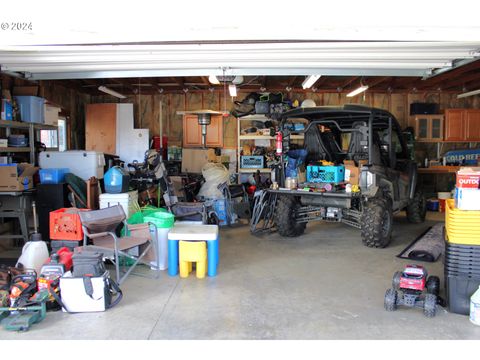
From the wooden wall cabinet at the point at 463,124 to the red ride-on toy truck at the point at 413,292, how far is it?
7127mm

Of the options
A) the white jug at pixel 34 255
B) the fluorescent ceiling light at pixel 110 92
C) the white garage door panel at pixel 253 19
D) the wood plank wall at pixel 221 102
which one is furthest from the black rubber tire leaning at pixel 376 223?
the fluorescent ceiling light at pixel 110 92

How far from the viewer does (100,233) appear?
411 cm

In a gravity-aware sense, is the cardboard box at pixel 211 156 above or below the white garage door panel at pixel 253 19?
below

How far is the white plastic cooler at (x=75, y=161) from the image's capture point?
5.67 meters

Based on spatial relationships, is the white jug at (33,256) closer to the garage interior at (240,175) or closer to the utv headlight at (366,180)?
the garage interior at (240,175)

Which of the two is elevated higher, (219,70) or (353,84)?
(353,84)

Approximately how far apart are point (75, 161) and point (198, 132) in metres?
4.53

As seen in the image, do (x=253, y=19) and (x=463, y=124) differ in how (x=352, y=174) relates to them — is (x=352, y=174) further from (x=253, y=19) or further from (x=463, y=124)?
(x=463, y=124)

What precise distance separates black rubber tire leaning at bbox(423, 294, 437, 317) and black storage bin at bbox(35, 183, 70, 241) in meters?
4.45

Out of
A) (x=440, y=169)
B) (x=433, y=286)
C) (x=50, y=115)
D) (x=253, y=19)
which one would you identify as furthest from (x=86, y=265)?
(x=440, y=169)
